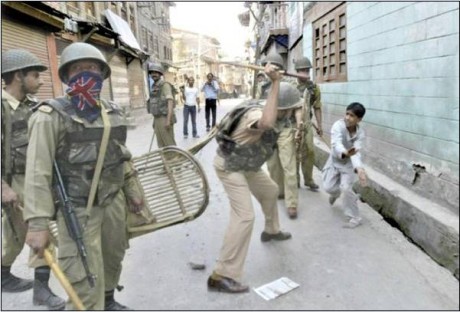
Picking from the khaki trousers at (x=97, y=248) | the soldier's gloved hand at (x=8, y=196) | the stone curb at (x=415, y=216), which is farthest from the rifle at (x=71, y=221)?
the stone curb at (x=415, y=216)

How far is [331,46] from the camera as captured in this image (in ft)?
22.7

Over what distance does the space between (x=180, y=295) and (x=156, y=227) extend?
0.54 m

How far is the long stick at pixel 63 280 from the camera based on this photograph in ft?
6.66

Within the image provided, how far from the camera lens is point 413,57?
3.71 m

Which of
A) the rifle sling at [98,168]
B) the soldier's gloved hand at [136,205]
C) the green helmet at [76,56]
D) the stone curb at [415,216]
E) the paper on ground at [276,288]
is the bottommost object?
the paper on ground at [276,288]

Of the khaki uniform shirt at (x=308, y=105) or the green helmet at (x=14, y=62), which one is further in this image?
the khaki uniform shirt at (x=308, y=105)

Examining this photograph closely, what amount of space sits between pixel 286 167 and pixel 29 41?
7684 millimetres

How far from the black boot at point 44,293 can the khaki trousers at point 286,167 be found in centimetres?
255

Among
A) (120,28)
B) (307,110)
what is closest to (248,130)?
(307,110)

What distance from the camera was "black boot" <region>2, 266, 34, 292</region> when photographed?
3000 millimetres

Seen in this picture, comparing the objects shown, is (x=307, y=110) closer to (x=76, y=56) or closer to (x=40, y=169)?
(x=76, y=56)

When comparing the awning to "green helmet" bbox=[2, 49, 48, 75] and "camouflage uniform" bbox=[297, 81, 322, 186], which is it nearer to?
"camouflage uniform" bbox=[297, 81, 322, 186]

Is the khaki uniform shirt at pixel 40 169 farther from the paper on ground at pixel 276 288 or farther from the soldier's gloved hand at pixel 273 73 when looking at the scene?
the paper on ground at pixel 276 288

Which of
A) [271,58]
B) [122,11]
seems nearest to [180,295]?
[271,58]
